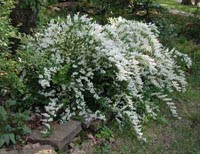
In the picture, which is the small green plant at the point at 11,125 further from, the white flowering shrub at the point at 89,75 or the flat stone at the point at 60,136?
the white flowering shrub at the point at 89,75

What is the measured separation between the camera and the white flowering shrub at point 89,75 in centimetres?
500

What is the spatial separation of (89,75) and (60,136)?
0.96 metres

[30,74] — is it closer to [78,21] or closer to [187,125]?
[78,21]

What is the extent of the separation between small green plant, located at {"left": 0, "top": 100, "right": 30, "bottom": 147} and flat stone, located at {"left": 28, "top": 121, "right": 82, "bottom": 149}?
12 centimetres

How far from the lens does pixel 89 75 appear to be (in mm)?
5273

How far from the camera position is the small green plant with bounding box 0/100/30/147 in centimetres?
427

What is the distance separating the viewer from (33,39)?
18.1ft

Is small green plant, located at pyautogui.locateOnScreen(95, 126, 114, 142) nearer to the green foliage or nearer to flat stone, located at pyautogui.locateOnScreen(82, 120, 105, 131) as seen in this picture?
flat stone, located at pyautogui.locateOnScreen(82, 120, 105, 131)

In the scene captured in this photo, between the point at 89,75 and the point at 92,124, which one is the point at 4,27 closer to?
the point at 89,75

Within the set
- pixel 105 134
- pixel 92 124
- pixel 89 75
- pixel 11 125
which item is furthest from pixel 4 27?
pixel 105 134

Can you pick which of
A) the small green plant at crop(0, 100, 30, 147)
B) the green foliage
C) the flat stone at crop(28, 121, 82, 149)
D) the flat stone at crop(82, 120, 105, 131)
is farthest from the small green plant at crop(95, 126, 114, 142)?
the green foliage

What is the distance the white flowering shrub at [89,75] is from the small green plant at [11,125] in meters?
0.28

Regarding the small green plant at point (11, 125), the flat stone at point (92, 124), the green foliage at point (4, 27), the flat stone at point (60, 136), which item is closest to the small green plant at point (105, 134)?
the flat stone at point (92, 124)

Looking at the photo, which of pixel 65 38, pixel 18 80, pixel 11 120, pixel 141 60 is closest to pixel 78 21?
pixel 65 38
